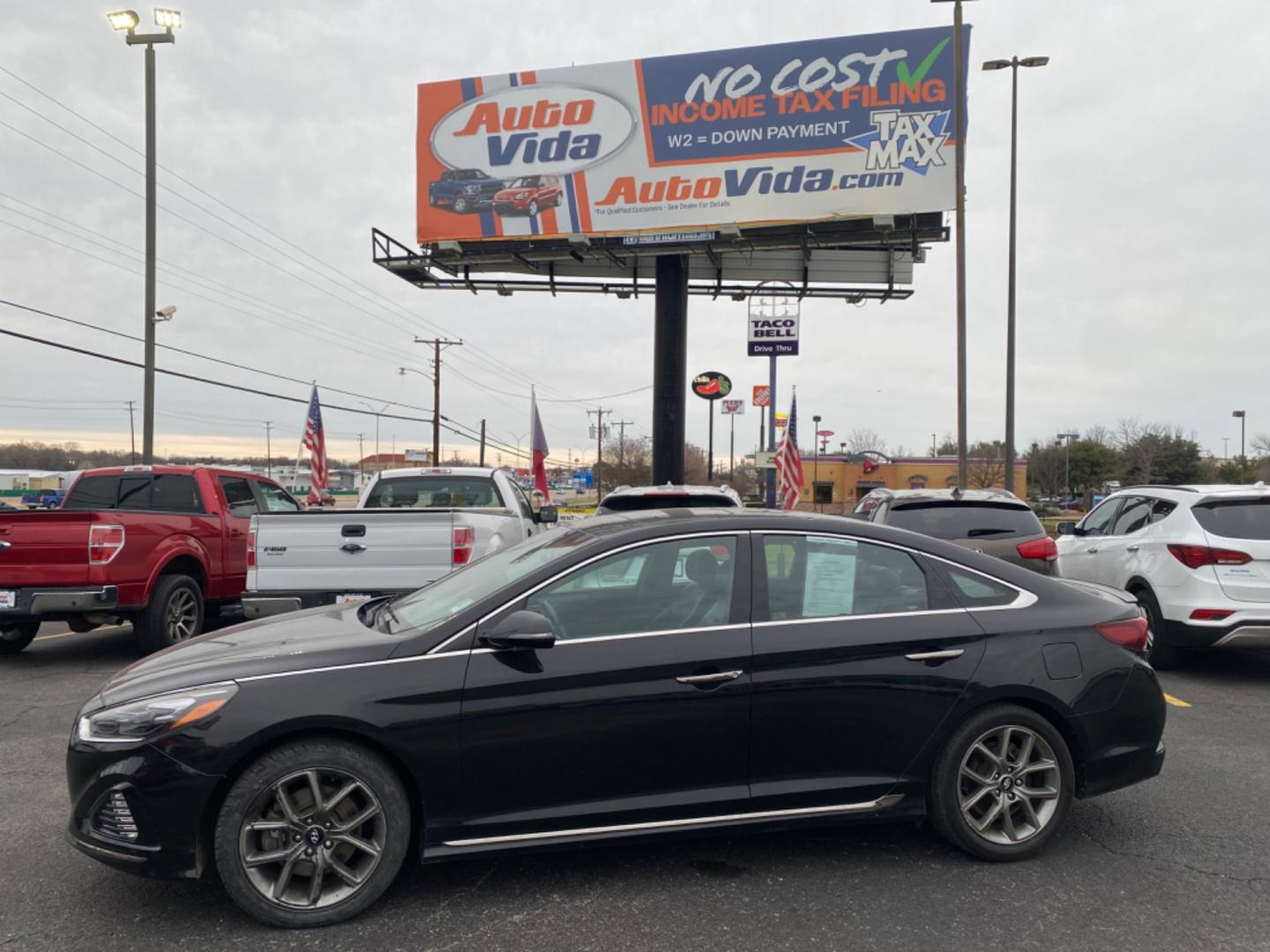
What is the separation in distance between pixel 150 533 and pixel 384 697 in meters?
6.04

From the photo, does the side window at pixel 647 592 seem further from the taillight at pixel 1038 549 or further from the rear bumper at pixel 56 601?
the rear bumper at pixel 56 601

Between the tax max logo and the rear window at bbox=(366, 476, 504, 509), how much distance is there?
13.7m

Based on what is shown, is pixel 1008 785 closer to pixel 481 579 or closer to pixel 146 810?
pixel 481 579

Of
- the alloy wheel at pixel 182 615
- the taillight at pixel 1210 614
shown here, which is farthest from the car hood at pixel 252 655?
the taillight at pixel 1210 614

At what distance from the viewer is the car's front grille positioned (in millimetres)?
3178

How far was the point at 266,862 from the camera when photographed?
3227 millimetres

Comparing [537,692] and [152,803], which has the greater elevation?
[537,692]

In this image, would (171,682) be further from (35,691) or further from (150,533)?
(150,533)

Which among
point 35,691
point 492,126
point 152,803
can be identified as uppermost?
point 492,126

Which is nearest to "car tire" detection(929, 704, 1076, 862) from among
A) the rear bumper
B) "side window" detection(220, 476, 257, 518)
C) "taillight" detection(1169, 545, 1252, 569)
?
"taillight" detection(1169, 545, 1252, 569)

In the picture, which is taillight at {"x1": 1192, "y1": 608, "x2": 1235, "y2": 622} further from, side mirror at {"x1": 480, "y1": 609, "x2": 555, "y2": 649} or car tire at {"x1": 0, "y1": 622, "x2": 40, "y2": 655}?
car tire at {"x1": 0, "y1": 622, "x2": 40, "y2": 655}

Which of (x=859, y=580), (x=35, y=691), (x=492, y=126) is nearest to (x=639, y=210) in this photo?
(x=492, y=126)

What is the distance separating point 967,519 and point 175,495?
8075 mm

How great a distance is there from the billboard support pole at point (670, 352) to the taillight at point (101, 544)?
1398 centimetres
